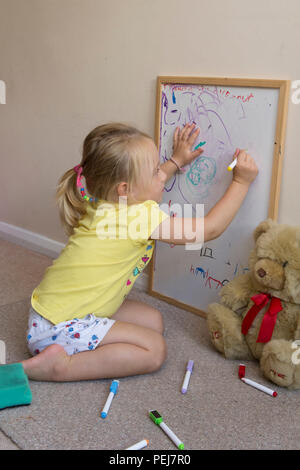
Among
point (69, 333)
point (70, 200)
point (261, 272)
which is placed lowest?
point (69, 333)

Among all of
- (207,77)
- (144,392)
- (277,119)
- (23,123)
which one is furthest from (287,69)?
(23,123)

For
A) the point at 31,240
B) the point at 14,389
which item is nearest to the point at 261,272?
the point at 14,389

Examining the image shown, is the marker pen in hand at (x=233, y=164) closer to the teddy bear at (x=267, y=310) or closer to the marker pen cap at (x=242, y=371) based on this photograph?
the teddy bear at (x=267, y=310)

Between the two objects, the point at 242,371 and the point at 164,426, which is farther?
the point at 242,371

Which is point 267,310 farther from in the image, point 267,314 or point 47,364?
point 47,364

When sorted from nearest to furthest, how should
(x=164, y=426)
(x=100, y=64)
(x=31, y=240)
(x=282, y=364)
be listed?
1. (x=164, y=426)
2. (x=282, y=364)
3. (x=100, y=64)
4. (x=31, y=240)

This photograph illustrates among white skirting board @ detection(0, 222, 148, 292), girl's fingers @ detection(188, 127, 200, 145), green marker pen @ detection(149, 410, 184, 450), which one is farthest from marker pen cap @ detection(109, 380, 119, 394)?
white skirting board @ detection(0, 222, 148, 292)

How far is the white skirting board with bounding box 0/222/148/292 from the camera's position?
191 cm

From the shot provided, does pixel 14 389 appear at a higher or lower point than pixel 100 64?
lower

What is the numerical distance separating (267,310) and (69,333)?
17.5 inches

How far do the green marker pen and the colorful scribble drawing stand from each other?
598 millimetres

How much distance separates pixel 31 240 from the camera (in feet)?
6.59

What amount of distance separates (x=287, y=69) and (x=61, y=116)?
90 cm
